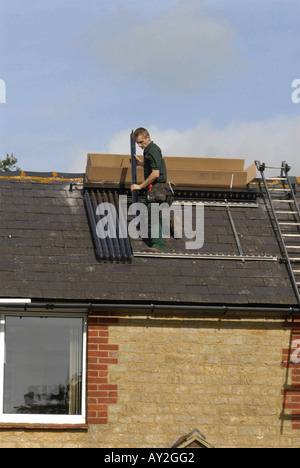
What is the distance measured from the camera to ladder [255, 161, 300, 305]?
43.3ft

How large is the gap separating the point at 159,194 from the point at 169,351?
2.66 metres

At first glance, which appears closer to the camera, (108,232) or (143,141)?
(108,232)

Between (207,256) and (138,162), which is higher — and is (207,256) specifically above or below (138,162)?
below

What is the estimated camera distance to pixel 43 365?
40.5 ft

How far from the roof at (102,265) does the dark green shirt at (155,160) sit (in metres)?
1.08

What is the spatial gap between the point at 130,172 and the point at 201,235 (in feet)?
5.72

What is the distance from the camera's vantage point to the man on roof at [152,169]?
43.5 ft

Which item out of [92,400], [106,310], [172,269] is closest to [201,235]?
[172,269]

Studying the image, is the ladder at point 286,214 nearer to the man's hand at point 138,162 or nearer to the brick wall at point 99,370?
the man's hand at point 138,162

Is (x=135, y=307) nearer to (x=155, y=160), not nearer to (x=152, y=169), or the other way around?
(x=152, y=169)

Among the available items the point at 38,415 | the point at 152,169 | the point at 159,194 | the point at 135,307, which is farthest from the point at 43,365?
the point at 152,169

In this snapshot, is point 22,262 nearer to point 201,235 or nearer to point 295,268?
point 201,235

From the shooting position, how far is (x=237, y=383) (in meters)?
12.2

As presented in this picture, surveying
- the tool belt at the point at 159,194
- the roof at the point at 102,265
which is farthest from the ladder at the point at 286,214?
the tool belt at the point at 159,194
